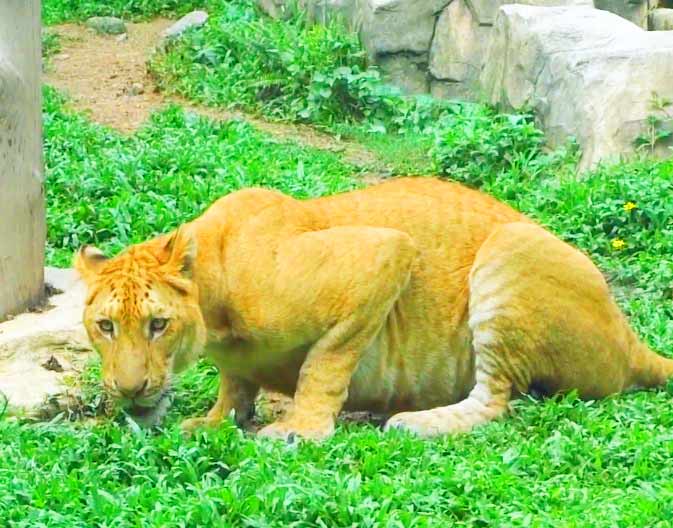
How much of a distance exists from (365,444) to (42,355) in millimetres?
2339

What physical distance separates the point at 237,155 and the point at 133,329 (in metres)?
5.95

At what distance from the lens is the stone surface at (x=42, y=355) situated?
7.76m

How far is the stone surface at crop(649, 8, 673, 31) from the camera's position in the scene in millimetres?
15527

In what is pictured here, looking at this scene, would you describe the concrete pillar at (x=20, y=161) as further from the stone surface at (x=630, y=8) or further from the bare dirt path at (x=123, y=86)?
the stone surface at (x=630, y=8)

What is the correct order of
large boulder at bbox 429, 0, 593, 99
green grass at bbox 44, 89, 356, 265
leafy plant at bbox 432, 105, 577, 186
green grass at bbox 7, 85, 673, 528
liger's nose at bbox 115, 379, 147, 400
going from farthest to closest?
large boulder at bbox 429, 0, 593, 99, leafy plant at bbox 432, 105, 577, 186, green grass at bbox 44, 89, 356, 265, liger's nose at bbox 115, 379, 147, 400, green grass at bbox 7, 85, 673, 528

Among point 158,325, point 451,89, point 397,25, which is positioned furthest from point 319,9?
point 158,325

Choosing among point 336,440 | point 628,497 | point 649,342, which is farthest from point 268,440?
point 649,342

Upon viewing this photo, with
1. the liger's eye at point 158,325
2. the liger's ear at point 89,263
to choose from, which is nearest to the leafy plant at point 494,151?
the liger's ear at point 89,263

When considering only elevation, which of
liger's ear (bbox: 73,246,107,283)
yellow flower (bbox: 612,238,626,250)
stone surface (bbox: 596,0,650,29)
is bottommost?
yellow flower (bbox: 612,238,626,250)

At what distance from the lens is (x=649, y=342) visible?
852cm

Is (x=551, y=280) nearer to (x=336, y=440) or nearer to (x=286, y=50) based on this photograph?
(x=336, y=440)

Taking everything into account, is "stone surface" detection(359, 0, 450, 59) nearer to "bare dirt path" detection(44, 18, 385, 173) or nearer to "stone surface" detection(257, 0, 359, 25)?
"stone surface" detection(257, 0, 359, 25)

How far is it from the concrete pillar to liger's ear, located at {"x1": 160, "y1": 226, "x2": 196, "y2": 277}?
195 cm

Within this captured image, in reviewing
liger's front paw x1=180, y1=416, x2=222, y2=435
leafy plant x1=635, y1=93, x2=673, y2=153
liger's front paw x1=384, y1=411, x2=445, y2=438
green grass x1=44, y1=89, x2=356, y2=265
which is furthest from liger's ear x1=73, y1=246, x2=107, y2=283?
leafy plant x1=635, y1=93, x2=673, y2=153
